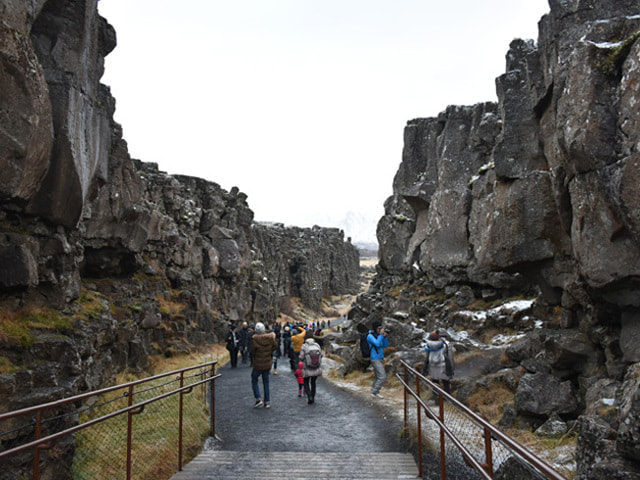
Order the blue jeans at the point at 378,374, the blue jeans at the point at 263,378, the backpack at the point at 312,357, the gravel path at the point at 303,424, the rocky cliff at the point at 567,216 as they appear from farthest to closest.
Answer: the blue jeans at the point at 378,374
the backpack at the point at 312,357
the blue jeans at the point at 263,378
the gravel path at the point at 303,424
the rocky cliff at the point at 567,216

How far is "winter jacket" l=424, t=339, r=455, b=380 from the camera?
449 inches

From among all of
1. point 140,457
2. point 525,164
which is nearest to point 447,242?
point 525,164

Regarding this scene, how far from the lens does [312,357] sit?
12617mm

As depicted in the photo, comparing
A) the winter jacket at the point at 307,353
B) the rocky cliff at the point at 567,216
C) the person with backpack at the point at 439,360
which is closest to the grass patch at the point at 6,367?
the winter jacket at the point at 307,353

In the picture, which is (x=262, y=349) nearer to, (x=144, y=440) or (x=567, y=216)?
(x=144, y=440)

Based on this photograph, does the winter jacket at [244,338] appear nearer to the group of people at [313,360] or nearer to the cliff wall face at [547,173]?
the cliff wall face at [547,173]

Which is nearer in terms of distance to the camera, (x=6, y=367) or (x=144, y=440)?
(x=6, y=367)

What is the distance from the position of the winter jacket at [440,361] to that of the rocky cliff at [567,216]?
180 centimetres

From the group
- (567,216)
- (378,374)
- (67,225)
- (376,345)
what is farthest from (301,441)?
(567,216)

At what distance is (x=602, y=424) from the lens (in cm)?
550

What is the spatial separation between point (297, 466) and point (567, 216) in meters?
7.86

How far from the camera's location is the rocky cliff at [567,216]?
7387mm

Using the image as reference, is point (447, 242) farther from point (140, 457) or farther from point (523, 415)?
point (140, 457)

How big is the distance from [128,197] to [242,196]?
24.9 metres
